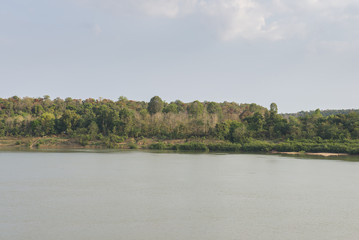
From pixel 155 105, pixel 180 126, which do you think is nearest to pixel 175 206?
pixel 180 126

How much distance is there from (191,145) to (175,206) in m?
34.2

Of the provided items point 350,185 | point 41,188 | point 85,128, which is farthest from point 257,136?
point 41,188

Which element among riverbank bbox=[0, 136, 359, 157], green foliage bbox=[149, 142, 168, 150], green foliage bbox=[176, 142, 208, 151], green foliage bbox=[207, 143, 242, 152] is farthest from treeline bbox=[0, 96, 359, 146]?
green foliage bbox=[176, 142, 208, 151]

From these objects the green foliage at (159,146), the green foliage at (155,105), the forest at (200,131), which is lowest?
the green foliage at (159,146)

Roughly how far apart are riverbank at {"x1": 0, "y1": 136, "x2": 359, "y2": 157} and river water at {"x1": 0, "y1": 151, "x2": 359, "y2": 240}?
20.3 m

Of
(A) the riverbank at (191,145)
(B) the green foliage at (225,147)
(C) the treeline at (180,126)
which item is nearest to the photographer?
(A) the riverbank at (191,145)

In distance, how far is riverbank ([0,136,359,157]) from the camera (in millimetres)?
41031

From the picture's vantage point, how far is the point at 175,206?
1312 cm

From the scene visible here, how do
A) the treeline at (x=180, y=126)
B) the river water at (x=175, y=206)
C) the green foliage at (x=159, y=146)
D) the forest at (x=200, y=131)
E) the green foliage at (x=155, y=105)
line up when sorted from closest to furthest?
1. the river water at (x=175, y=206)
2. the forest at (x=200, y=131)
3. the treeline at (x=180, y=126)
4. the green foliage at (x=159, y=146)
5. the green foliage at (x=155, y=105)

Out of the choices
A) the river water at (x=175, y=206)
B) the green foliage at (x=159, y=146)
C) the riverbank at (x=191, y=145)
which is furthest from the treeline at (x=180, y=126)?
the river water at (x=175, y=206)

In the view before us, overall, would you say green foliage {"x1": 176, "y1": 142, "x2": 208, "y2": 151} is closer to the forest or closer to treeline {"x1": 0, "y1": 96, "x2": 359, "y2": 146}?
the forest

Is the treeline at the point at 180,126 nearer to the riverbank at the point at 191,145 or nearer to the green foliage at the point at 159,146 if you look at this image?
the riverbank at the point at 191,145

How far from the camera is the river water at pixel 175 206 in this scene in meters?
10.1

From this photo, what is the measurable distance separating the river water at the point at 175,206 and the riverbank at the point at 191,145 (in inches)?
801
